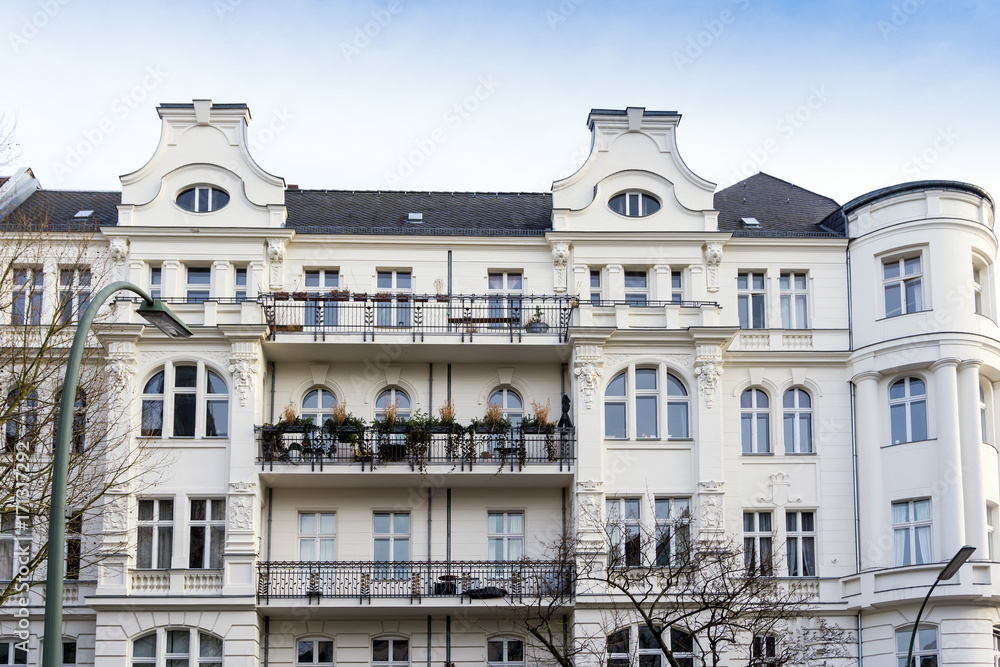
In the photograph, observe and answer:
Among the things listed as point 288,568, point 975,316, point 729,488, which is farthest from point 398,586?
point 975,316

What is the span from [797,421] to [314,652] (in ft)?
40.6

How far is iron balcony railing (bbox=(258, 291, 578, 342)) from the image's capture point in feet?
102

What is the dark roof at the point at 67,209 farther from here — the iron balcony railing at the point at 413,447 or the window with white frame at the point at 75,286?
the iron balcony railing at the point at 413,447

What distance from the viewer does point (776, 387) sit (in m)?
32.2

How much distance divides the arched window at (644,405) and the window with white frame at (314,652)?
25.8ft

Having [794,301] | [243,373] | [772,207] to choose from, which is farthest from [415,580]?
[772,207]

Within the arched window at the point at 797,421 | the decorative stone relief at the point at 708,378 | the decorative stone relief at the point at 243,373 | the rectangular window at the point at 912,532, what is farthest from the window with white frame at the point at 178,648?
the rectangular window at the point at 912,532

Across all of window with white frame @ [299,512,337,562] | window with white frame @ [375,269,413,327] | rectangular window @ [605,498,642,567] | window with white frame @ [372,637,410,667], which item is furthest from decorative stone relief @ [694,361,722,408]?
window with white frame @ [299,512,337,562]

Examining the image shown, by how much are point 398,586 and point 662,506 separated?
20.2 ft

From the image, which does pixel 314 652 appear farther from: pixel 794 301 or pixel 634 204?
pixel 794 301

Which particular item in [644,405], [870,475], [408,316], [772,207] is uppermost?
[772,207]

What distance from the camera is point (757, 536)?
31.2 metres

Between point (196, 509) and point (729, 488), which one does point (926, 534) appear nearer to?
point (729, 488)

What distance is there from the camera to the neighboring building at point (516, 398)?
29.7 meters
